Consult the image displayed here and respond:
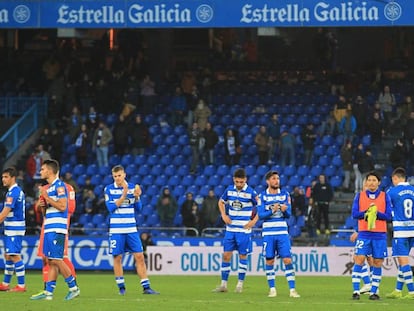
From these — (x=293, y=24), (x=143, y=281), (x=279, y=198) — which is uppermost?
(x=293, y=24)

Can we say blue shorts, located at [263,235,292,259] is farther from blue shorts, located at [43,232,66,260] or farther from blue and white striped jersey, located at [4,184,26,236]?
blue and white striped jersey, located at [4,184,26,236]

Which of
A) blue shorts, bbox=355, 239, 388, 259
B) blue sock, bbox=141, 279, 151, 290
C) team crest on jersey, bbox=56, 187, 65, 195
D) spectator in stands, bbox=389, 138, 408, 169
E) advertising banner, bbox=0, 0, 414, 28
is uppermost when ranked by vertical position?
advertising banner, bbox=0, 0, 414, 28

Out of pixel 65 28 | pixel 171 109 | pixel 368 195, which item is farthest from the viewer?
pixel 171 109

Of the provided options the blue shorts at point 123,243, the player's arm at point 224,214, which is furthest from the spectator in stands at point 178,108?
the blue shorts at point 123,243

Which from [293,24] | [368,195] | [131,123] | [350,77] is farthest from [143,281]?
[350,77]

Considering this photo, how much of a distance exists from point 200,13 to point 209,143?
160 inches

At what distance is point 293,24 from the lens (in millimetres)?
33438

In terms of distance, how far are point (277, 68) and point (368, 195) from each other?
20887mm

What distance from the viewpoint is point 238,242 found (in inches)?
849

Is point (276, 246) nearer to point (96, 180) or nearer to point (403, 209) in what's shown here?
point (403, 209)

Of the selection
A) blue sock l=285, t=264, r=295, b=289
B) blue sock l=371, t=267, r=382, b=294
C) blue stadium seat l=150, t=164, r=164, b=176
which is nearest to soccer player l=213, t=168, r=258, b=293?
blue sock l=285, t=264, r=295, b=289

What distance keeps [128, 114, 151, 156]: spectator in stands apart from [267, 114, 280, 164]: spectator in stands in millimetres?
3725

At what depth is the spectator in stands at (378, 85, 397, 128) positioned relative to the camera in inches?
1425

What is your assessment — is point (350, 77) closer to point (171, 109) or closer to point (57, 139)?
point (171, 109)
